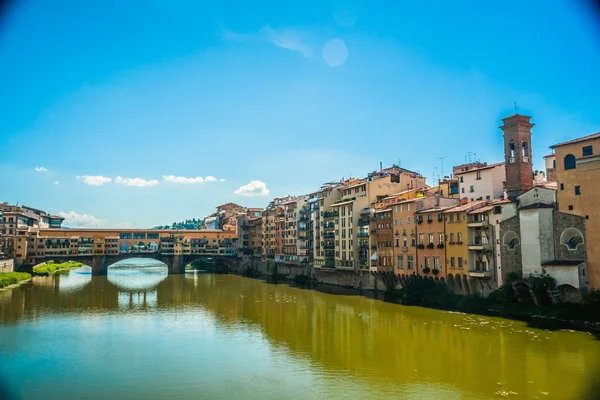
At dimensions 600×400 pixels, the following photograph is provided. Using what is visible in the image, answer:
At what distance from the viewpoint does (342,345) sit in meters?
26.4

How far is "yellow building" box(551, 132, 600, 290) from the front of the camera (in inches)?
1162

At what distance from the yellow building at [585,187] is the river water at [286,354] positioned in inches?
241

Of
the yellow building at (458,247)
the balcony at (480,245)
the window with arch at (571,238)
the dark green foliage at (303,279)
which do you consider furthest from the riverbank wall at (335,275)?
the window with arch at (571,238)

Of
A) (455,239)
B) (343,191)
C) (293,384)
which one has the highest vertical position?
(343,191)

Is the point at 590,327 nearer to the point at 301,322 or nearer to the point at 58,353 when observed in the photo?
the point at 301,322

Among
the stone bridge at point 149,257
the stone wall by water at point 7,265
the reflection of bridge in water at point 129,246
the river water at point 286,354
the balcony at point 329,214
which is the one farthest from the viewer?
the stone bridge at point 149,257

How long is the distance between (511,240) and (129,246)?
7038 centimetres

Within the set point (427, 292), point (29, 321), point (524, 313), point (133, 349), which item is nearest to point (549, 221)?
point (524, 313)

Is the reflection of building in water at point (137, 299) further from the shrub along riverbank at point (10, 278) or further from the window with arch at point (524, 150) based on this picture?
the window with arch at point (524, 150)

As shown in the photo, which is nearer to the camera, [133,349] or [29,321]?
[133,349]

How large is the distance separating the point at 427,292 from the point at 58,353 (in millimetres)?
28354

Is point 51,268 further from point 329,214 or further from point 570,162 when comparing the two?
point 570,162

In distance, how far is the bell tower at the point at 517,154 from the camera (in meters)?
36.1

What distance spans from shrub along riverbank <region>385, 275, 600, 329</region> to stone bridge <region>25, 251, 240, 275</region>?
5020cm
